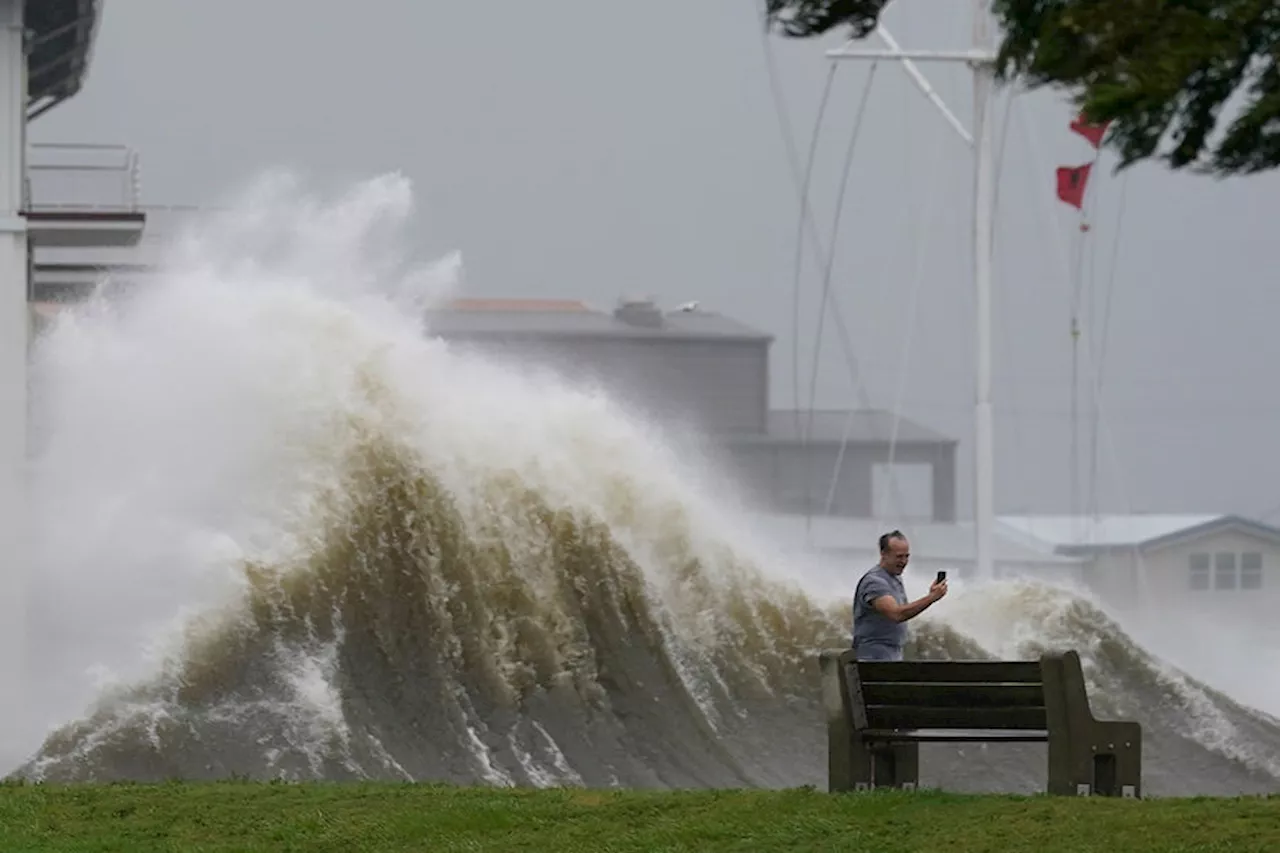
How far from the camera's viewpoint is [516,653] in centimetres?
2106

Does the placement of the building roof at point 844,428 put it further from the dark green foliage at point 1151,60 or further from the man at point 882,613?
the dark green foliage at point 1151,60

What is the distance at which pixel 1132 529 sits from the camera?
68188 millimetres

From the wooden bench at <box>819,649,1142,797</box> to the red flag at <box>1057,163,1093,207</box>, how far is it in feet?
92.2

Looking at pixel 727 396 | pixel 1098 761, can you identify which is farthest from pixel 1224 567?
pixel 1098 761

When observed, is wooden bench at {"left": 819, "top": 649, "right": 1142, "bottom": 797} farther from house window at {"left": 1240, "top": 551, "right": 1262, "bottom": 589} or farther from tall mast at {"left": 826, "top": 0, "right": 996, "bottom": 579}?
house window at {"left": 1240, "top": 551, "right": 1262, "bottom": 589}

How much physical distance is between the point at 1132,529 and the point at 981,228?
2725 centimetres

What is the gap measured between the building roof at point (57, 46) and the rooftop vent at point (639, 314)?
135 feet

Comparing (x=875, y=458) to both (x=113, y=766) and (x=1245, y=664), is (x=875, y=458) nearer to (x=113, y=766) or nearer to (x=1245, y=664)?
(x=1245, y=664)

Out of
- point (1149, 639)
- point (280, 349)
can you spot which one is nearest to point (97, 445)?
point (280, 349)

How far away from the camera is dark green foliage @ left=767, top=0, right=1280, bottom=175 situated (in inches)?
353

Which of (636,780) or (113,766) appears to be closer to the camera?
(113,766)

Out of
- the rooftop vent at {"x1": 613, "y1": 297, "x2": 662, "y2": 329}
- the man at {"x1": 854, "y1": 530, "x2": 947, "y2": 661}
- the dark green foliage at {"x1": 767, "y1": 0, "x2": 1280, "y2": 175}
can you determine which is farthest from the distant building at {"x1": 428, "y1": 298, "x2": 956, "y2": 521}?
the dark green foliage at {"x1": 767, "y1": 0, "x2": 1280, "y2": 175}

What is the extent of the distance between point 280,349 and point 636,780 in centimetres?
760

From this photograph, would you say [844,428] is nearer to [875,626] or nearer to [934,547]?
[934,547]
